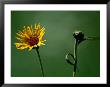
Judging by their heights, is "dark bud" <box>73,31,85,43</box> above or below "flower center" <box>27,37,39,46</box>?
above

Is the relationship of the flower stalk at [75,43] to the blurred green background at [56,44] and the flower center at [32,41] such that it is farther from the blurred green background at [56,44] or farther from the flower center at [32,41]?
the flower center at [32,41]

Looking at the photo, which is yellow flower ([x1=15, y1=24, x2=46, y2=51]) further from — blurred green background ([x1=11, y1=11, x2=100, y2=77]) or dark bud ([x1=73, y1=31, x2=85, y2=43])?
dark bud ([x1=73, y1=31, x2=85, y2=43])

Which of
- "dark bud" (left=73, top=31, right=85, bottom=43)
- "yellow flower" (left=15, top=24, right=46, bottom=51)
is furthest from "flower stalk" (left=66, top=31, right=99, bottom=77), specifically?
"yellow flower" (left=15, top=24, right=46, bottom=51)

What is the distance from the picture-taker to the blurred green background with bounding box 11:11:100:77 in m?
1.41

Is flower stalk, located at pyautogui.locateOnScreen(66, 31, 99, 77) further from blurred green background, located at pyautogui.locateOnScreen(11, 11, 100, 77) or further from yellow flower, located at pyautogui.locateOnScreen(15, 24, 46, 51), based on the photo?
yellow flower, located at pyautogui.locateOnScreen(15, 24, 46, 51)

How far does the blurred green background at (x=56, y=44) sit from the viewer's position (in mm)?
1411

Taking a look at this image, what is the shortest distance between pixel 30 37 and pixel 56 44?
0.37 ft

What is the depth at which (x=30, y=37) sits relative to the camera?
141 centimetres

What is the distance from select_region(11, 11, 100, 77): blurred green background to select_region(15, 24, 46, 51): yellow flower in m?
0.02

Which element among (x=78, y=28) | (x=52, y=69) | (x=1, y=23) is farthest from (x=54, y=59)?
(x=1, y=23)

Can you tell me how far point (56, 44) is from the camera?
4.66 ft

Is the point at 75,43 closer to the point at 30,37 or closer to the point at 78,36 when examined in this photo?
the point at 78,36

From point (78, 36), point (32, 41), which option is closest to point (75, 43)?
point (78, 36)

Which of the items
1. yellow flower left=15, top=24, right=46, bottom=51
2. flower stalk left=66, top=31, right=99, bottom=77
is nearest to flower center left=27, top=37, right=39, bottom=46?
yellow flower left=15, top=24, right=46, bottom=51
